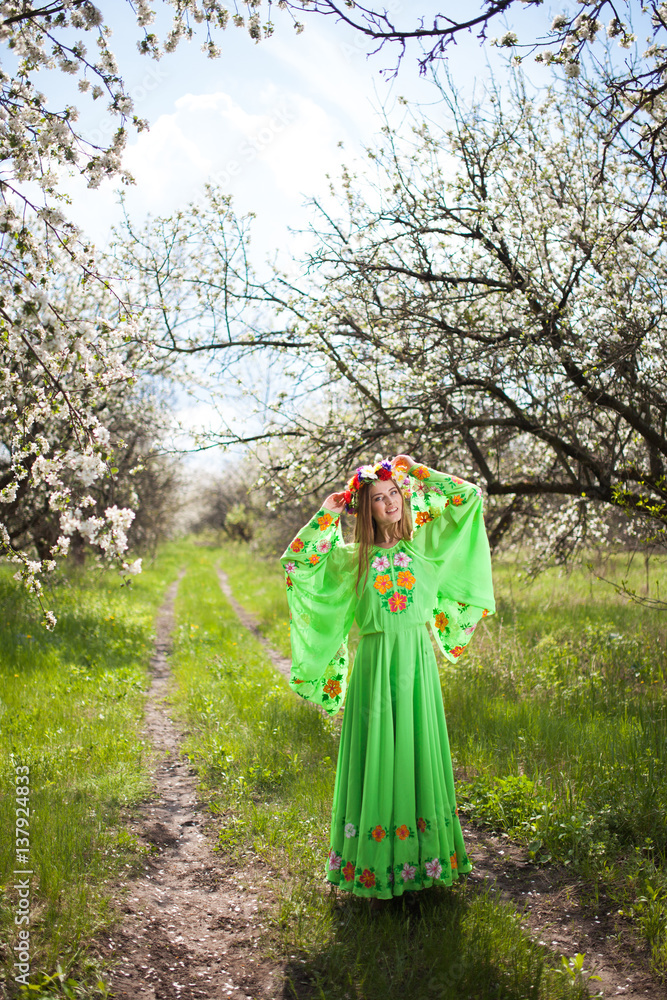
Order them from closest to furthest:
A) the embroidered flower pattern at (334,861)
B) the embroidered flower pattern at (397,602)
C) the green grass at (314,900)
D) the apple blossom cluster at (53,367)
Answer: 1. the green grass at (314,900)
2. the embroidered flower pattern at (334,861)
3. the embroidered flower pattern at (397,602)
4. the apple blossom cluster at (53,367)

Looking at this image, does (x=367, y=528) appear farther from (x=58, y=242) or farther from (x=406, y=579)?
(x=58, y=242)

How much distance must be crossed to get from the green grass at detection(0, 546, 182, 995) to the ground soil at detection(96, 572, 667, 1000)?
0.17 metres

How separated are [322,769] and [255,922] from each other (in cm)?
144

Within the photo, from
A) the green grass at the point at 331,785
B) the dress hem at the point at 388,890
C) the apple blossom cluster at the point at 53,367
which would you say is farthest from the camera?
the apple blossom cluster at the point at 53,367

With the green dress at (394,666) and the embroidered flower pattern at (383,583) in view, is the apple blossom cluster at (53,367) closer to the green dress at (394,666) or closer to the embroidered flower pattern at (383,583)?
the green dress at (394,666)

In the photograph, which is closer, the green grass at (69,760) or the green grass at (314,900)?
the green grass at (314,900)

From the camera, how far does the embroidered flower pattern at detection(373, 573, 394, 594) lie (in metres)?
3.46

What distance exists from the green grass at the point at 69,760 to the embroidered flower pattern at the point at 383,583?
198cm

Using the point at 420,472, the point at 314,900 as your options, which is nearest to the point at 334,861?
the point at 314,900

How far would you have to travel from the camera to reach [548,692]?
5871mm

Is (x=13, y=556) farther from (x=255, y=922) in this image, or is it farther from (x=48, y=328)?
(x=255, y=922)

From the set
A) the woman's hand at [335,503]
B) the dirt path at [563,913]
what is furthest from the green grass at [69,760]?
the woman's hand at [335,503]

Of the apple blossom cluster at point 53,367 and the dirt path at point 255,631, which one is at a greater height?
the apple blossom cluster at point 53,367

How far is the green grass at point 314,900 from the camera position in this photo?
275cm
